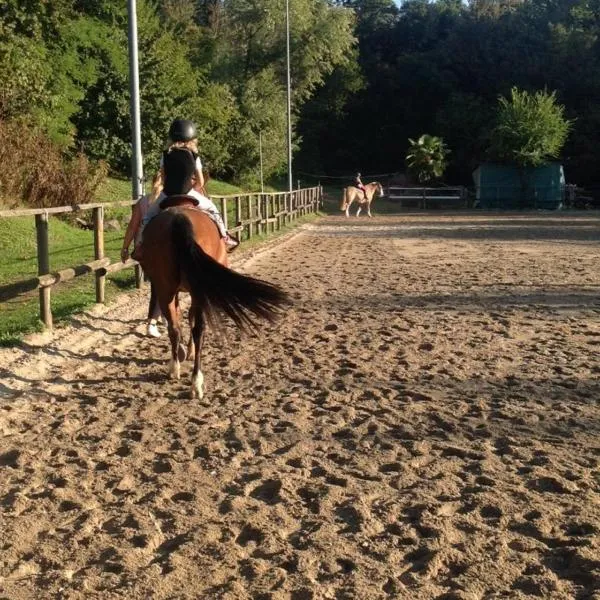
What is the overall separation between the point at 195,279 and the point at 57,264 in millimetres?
8007

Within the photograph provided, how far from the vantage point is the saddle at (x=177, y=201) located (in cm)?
667

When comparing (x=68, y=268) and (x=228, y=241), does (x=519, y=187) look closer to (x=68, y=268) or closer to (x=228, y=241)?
(x=68, y=268)

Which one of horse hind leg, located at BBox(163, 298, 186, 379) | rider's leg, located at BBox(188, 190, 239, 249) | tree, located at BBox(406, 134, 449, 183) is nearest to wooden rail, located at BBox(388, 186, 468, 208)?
tree, located at BBox(406, 134, 449, 183)

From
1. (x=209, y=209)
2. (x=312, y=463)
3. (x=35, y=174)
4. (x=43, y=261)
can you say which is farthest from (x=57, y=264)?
(x=312, y=463)

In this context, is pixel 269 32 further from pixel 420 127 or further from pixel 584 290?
pixel 584 290

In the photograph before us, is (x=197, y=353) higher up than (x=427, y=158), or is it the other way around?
(x=427, y=158)

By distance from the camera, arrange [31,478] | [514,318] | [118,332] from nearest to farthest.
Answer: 1. [31,478]
2. [118,332]
3. [514,318]

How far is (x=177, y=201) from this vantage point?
668 cm

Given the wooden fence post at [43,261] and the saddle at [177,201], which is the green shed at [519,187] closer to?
the wooden fence post at [43,261]

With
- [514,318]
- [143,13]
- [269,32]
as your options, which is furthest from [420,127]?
[514,318]

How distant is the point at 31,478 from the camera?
4.51 m

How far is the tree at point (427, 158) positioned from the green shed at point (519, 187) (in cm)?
484

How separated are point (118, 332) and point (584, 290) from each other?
6887mm

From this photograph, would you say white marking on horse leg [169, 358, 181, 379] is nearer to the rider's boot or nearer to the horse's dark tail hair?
the horse's dark tail hair
